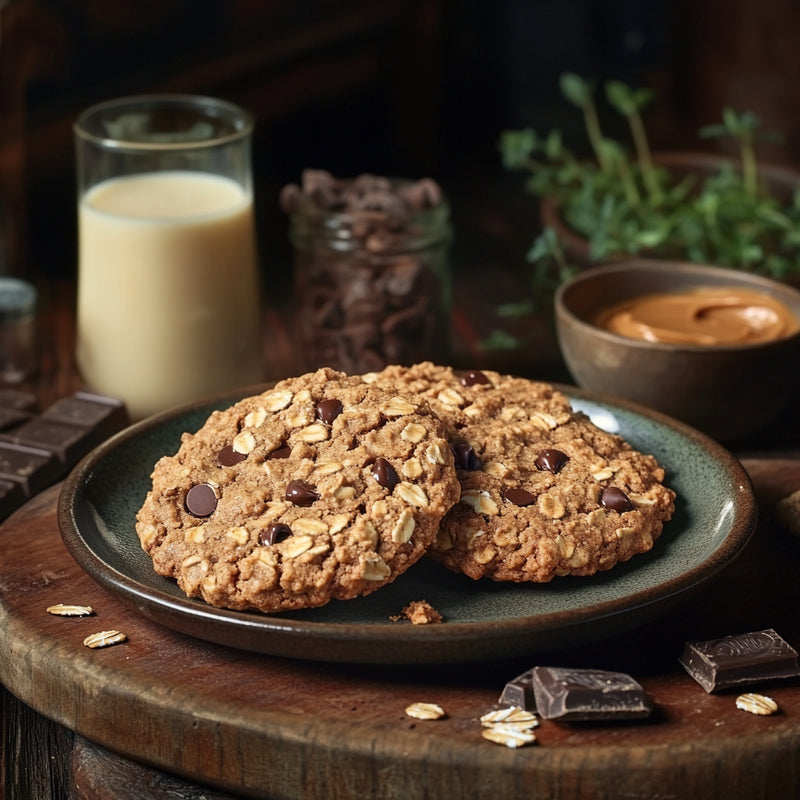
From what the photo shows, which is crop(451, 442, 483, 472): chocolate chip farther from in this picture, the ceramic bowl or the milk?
the milk

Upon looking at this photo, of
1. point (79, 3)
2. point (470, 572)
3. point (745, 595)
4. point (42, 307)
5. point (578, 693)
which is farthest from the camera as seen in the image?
point (79, 3)

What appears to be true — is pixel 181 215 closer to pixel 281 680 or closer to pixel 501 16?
pixel 281 680

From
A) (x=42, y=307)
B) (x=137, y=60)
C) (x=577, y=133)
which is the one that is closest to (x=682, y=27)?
(x=577, y=133)

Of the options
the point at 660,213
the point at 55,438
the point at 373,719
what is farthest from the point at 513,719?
the point at 660,213

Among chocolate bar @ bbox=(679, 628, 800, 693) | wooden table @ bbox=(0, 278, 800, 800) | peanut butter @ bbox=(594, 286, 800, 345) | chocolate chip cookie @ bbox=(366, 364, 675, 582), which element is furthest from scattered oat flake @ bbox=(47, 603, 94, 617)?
peanut butter @ bbox=(594, 286, 800, 345)

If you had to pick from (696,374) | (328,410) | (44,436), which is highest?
(328,410)

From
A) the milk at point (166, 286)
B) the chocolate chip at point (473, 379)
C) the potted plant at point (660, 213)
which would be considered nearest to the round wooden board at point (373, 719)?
the chocolate chip at point (473, 379)

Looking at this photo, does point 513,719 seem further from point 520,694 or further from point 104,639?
point 104,639

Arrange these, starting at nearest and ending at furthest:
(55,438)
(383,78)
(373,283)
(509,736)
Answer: (509,736) < (55,438) < (373,283) < (383,78)
